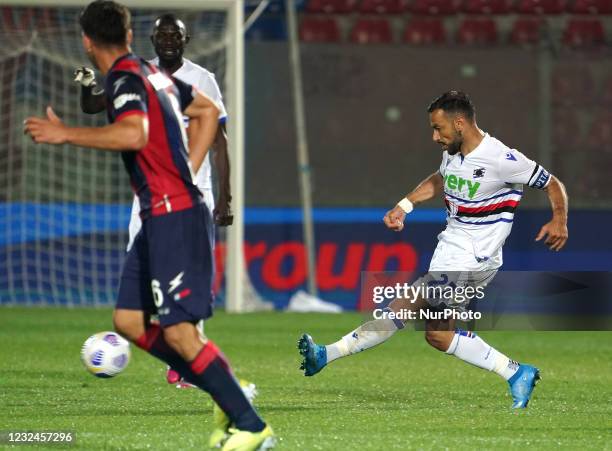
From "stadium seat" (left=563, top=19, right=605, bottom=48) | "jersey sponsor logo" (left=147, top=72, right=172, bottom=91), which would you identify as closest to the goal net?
"stadium seat" (left=563, top=19, right=605, bottom=48)

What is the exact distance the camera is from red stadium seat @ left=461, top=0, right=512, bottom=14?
1731 cm

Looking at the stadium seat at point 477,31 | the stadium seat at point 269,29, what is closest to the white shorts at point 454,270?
the stadium seat at point 269,29

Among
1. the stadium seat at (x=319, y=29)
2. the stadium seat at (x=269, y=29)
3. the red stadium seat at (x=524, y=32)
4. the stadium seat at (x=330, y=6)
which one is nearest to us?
the stadium seat at (x=269, y=29)

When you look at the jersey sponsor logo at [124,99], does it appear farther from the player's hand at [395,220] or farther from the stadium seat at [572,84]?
the stadium seat at [572,84]

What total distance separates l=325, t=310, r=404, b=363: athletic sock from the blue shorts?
7.85 ft

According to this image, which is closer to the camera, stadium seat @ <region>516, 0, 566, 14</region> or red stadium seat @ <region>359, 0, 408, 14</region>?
red stadium seat @ <region>359, 0, 408, 14</region>

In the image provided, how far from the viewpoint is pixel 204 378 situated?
5066mm

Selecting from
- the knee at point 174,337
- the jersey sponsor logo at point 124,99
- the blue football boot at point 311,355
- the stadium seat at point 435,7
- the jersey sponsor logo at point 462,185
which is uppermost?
the stadium seat at point 435,7

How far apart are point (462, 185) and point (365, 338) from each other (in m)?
0.96

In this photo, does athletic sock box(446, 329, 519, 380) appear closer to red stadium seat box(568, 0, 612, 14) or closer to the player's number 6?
the player's number 6

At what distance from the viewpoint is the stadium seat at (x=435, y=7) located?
17281 millimetres

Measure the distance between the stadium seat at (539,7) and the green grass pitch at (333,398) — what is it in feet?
20.6

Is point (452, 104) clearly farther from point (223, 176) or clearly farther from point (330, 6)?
point (330, 6)

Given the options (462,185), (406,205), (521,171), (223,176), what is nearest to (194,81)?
(223,176)
